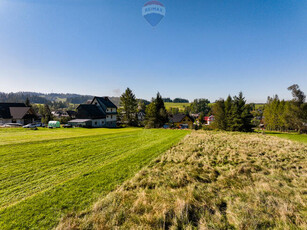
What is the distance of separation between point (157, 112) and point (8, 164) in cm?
3086

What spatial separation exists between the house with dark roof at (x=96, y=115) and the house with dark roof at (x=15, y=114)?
11.9 metres

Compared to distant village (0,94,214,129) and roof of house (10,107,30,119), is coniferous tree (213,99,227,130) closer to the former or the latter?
distant village (0,94,214,129)

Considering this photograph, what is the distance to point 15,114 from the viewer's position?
114 ft

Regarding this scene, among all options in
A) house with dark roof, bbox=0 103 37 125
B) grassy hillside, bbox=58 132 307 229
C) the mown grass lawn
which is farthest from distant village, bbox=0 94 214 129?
grassy hillside, bbox=58 132 307 229

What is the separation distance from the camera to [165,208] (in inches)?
161

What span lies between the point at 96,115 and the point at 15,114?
20.3m

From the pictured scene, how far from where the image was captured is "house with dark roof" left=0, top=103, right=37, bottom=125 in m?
33.6

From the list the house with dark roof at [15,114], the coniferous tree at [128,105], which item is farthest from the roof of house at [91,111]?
the house with dark roof at [15,114]

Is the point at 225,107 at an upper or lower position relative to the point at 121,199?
upper

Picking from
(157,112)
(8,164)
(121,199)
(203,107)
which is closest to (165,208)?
(121,199)

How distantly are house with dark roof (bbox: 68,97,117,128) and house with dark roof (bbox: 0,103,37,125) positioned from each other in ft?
39.2

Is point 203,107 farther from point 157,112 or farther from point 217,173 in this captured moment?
point 217,173

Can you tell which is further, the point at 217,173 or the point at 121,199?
the point at 217,173

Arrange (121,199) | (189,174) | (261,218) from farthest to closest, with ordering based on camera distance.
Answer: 1. (189,174)
2. (121,199)
3. (261,218)
